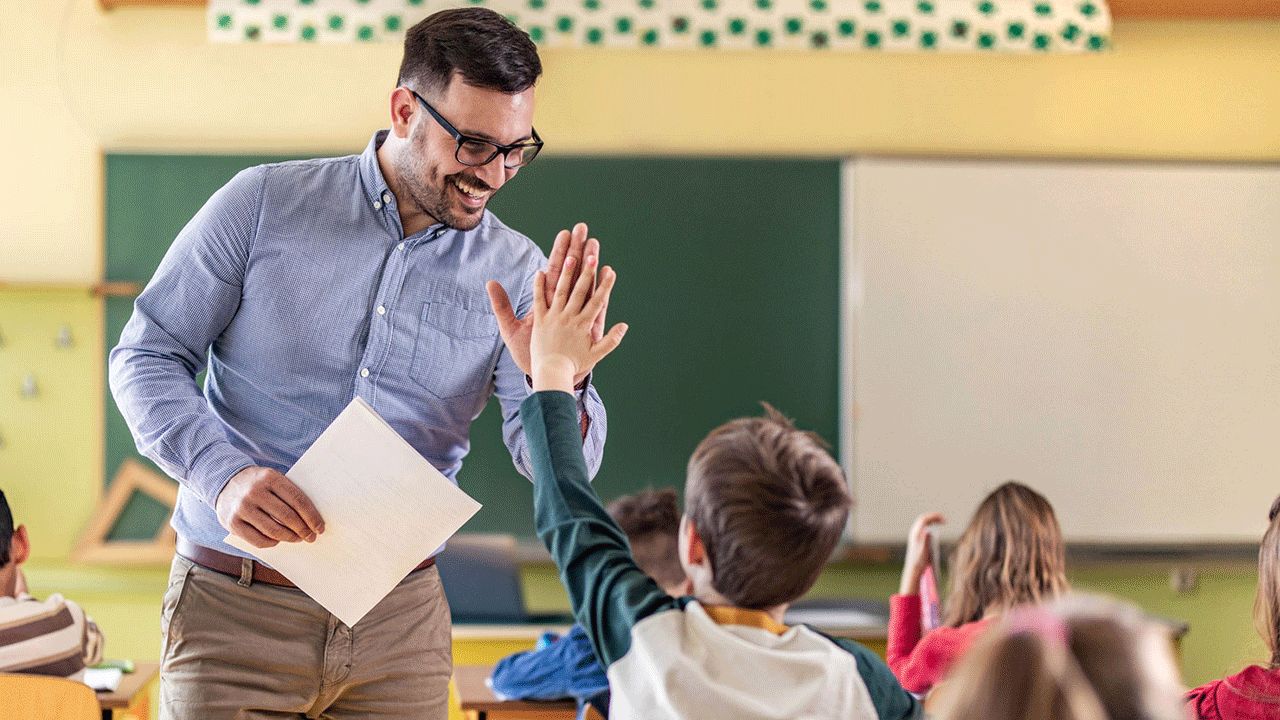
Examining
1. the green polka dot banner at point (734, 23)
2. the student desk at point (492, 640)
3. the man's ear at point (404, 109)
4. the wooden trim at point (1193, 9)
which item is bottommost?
the student desk at point (492, 640)

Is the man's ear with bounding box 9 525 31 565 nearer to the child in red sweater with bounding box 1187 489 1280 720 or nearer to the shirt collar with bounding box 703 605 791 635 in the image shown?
the shirt collar with bounding box 703 605 791 635

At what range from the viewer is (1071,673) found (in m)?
0.81

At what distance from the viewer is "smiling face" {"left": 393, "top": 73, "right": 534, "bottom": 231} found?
1526 millimetres

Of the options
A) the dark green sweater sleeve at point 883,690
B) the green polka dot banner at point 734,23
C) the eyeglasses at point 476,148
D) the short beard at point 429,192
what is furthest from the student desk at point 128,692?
the green polka dot banner at point 734,23

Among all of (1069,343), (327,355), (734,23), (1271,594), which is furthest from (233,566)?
(1069,343)

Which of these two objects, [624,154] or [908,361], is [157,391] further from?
[908,361]

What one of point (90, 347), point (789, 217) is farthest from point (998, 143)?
point (90, 347)

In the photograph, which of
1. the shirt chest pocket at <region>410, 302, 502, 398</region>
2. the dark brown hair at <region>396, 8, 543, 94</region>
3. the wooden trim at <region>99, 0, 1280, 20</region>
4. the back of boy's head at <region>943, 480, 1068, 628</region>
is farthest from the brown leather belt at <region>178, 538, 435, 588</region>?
the wooden trim at <region>99, 0, 1280, 20</region>

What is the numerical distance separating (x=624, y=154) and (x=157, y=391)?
8.87 ft

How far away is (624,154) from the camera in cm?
391

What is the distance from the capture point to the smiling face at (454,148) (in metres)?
1.53

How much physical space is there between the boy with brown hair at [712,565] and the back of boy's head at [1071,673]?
0.29 metres

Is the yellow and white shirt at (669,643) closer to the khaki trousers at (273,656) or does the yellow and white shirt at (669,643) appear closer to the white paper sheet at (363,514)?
the white paper sheet at (363,514)

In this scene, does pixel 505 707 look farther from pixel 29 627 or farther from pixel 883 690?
pixel 883 690
